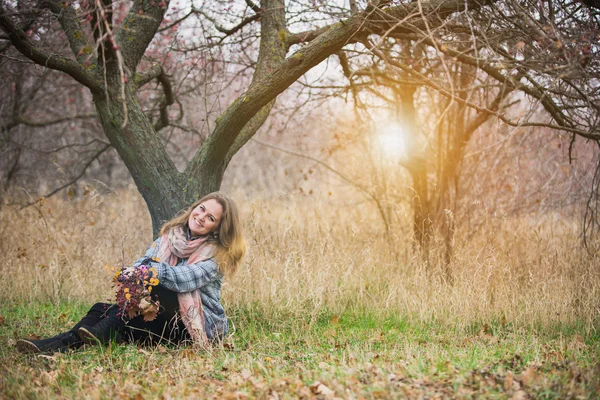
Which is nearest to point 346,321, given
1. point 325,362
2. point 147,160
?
point 325,362

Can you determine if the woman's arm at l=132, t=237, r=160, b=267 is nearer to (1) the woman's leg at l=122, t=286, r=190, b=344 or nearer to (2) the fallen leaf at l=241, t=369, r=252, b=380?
(1) the woman's leg at l=122, t=286, r=190, b=344

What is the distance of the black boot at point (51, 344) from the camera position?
3.37 meters

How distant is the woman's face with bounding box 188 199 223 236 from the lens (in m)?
3.82

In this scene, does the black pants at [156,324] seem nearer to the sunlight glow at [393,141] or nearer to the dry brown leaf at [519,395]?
the dry brown leaf at [519,395]

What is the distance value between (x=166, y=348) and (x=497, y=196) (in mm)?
4885

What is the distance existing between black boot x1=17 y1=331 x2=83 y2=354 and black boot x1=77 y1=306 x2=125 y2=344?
65 millimetres

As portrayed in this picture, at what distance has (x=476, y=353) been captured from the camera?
3551 mm

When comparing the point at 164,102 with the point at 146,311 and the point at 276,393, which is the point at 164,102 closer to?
the point at 146,311

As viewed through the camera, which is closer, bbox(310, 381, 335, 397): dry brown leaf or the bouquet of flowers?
bbox(310, 381, 335, 397): dry brown leaf

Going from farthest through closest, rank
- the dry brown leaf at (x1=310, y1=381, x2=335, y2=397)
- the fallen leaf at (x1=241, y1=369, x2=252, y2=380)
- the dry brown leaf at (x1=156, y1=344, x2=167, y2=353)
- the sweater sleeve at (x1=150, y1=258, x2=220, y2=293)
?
the dry brown leaf at (x1=156, y1=344, x2=167, y2=353) < the sweater sleeve at (x1=150, y1=258, x2=220, y2=293) < the fallen leaf at (x1=241, y1=369, x2=252, y2=380) < the dry brown leaf at (x1=310, y1=381, x2=335, y2=397)

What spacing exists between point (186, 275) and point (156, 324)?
47cm

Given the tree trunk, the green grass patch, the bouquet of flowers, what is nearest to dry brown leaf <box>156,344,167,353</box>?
the green grass patch

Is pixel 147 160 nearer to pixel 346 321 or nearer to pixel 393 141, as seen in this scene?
pixel 346 321

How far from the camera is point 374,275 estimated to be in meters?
5.25
